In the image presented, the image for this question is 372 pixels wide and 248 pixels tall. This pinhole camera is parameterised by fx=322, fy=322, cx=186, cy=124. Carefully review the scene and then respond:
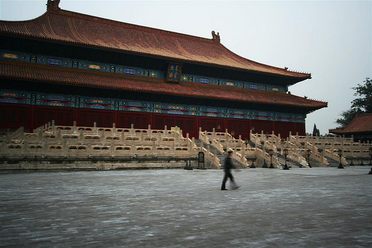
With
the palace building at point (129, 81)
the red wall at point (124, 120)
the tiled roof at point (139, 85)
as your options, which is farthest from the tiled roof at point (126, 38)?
the red wall at point (124, 120)

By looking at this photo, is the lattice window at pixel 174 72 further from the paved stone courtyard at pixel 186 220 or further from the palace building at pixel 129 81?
the paved stone courtyard at pixel 186 220

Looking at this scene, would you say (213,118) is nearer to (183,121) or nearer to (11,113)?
(183,121)

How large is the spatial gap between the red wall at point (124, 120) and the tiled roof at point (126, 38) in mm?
5096

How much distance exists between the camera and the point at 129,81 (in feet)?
87.7

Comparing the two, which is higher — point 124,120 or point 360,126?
point 360,126

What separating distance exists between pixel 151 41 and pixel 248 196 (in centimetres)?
2638

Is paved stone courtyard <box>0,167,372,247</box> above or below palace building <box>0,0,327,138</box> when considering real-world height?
below

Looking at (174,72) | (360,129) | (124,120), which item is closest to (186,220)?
(124,120)

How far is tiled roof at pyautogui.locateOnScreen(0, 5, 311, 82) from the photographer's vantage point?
82.6ft

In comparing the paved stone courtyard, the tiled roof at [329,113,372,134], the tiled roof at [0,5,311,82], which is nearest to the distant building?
the tiled roof at [329,113,372,134]

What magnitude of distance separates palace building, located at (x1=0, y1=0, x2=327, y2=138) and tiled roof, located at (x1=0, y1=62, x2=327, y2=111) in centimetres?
7

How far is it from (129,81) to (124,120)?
327cm

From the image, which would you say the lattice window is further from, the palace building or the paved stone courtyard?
the paved stone courtyard

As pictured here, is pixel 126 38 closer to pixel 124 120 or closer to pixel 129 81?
pixel 129 81
